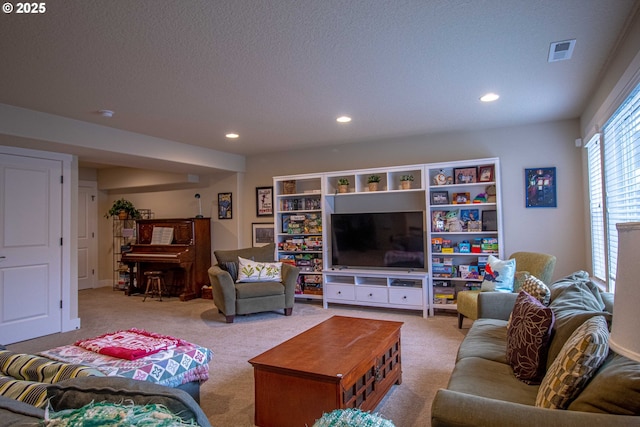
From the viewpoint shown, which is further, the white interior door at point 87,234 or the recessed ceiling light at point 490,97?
the white interior door at point 87,234

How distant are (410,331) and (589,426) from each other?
3.08m

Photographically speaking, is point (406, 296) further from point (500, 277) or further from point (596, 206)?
point (596, 206)

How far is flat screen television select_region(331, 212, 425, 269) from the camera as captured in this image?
4977 mm

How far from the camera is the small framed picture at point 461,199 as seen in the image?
15.9 ft

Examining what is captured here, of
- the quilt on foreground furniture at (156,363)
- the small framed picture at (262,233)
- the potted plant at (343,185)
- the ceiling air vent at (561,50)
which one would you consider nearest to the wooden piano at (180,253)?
the small framed picture at (262,233)

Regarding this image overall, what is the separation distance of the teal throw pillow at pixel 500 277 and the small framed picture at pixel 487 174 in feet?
3.83

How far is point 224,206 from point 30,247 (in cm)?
285

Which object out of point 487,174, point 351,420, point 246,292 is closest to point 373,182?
point 487,174

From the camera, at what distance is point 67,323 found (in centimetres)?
457

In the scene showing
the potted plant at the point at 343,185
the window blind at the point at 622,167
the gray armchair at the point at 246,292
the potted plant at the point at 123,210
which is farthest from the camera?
the potted plant at the point at 123,210

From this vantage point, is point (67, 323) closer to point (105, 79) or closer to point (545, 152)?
point (105, 79)

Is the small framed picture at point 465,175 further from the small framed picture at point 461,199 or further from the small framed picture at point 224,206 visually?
the small framed picture at point 224,206

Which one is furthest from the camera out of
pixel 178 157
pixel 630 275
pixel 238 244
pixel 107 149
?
pixel 238 244

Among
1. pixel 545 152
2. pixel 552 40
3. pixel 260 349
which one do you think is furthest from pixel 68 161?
pixel 545 152
